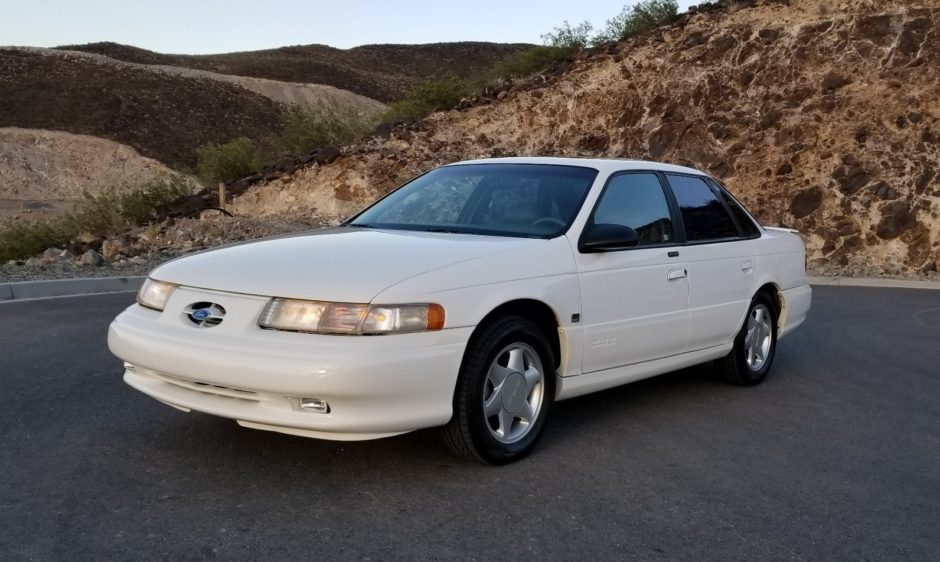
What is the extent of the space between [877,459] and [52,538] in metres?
4.17

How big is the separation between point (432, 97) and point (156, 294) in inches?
883

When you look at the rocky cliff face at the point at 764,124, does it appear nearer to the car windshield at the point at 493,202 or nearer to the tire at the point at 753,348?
the tire at the point at 753,348

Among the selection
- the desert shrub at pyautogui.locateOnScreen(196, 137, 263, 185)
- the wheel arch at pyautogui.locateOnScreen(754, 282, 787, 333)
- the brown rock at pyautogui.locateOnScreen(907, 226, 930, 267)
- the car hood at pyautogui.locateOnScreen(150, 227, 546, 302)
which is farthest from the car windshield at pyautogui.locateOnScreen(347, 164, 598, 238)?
the desert shrub at pyautogui.locateOnScreen(196, 137, 263, 185)

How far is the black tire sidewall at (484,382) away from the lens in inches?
182

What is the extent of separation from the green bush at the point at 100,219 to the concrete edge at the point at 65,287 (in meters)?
7.40

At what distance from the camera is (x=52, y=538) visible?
3797 mm

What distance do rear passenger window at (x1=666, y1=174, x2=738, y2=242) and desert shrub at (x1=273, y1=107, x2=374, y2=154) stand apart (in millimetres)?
20820

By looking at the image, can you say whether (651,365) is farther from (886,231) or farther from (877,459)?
(886,231)

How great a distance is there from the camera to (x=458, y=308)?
4.54m

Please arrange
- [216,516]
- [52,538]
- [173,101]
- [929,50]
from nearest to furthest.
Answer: [52,538] < [216,516] < [929,50] < [173,101]

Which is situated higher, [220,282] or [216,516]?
[220,282]

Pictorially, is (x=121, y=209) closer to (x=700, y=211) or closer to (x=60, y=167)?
(x=700, y=211)

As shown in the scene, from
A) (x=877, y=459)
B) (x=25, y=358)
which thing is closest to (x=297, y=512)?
(x=877, y=459)

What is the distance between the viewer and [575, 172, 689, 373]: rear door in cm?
542
